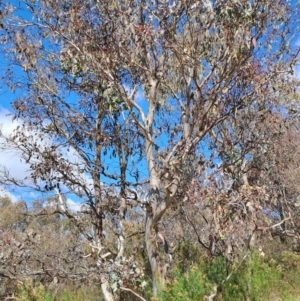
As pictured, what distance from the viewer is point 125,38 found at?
23.8 feet

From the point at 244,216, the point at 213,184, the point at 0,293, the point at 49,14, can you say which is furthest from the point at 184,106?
the point at 0,293

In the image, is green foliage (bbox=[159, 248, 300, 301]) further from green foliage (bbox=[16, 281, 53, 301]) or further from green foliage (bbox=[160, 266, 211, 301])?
green foliage (bbox=[16, 281, 53, 301])

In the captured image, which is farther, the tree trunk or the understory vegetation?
the tree trunk

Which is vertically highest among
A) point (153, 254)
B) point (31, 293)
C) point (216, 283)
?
point (153, 254)

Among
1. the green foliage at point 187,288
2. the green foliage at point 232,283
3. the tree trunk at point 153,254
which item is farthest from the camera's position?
the tree trunk at point 153,254

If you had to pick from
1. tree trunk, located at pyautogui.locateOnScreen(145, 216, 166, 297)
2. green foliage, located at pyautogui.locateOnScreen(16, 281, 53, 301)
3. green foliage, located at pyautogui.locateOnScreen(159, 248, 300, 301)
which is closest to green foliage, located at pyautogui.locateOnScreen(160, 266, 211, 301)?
green foliage, located at pyautogui.locateOnScreen(159, 248, 300, 301)

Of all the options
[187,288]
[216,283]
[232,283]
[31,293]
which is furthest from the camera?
[31,293]

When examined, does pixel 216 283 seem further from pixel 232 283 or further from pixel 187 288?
pixel 187 288

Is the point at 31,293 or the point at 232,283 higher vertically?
the point at 31,293

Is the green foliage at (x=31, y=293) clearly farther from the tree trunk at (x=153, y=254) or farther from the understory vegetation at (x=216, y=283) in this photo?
the tree trunk at (x=153, y=254)

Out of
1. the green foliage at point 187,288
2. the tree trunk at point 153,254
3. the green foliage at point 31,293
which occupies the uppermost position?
the tree trunk at point 153,254

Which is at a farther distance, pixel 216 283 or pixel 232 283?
pixel 232 283

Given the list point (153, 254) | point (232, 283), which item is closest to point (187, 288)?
point (232, 283)

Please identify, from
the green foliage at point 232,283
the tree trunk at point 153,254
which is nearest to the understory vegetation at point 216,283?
the green foliage at point 232,283
